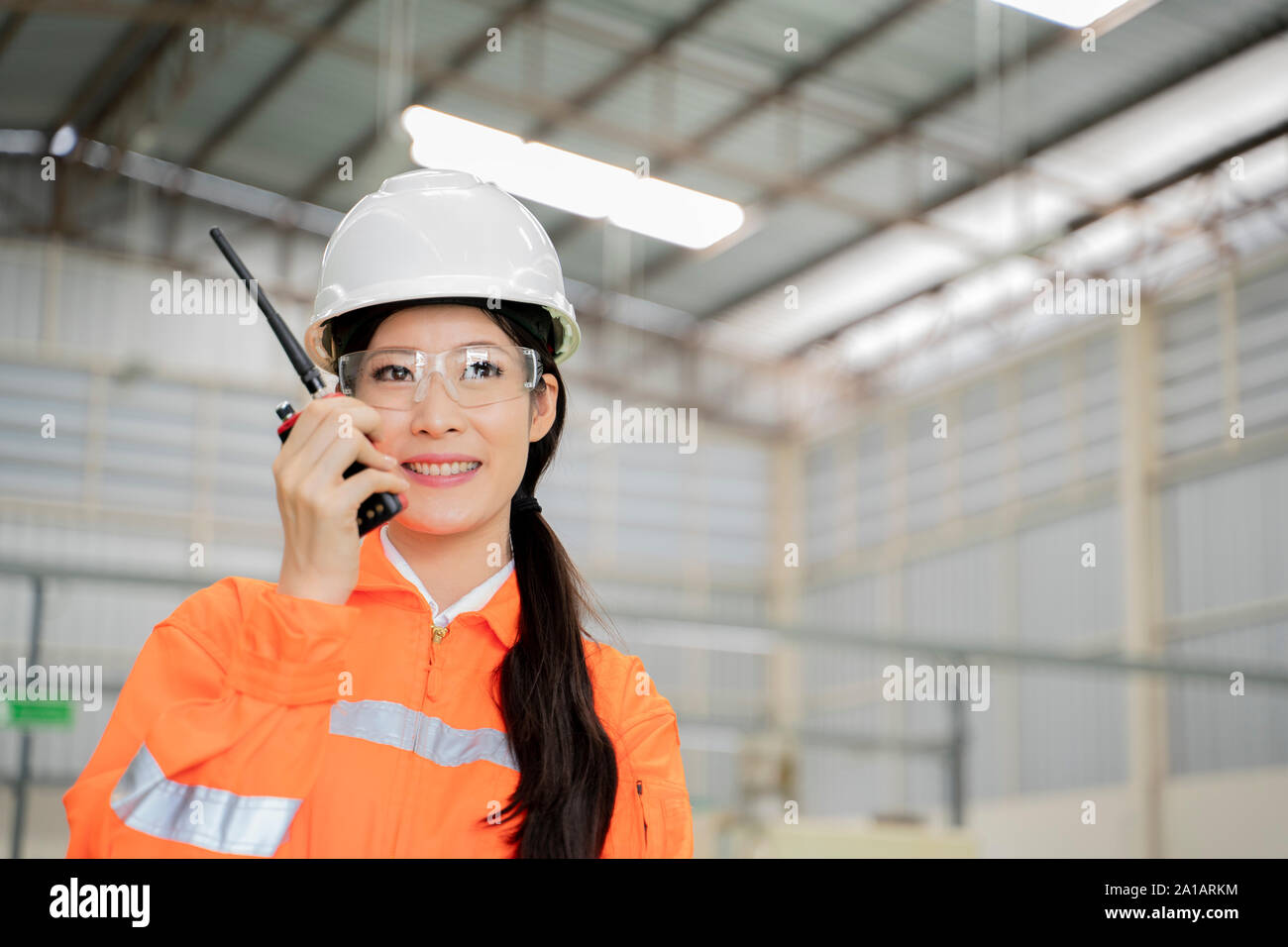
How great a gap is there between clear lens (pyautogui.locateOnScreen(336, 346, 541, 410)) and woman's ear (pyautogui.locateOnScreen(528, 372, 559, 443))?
0.17 meters

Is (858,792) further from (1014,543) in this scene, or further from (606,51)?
(606,51)

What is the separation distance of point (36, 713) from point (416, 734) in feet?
9.44

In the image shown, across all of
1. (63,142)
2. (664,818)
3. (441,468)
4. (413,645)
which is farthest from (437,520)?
(63,142)

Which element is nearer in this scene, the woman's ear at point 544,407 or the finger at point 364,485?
the finger at point 364,485

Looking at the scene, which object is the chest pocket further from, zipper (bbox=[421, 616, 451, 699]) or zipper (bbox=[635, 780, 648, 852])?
zipper (bbox=[421, 616, 451, 699])

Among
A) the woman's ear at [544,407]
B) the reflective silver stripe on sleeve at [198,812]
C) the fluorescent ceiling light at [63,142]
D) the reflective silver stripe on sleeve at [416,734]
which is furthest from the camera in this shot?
the fluorescent ceiling light at [63,142]

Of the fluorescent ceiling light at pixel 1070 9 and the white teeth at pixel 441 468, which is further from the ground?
the fluorescent ceiling light at pixel 1070 9

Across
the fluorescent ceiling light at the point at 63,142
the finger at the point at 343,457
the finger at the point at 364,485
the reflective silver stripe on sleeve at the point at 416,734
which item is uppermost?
the fluorescent ceiling light at the point at 63,142

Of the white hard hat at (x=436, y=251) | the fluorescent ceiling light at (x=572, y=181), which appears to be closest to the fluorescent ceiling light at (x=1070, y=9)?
the fluorescent ceiling light at (x=572, y=181)

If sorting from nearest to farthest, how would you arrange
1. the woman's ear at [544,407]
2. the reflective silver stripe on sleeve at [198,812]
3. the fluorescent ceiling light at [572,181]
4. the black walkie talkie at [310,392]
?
1. the reflective silver stripe on sleeve at [198,812]
2. the black walkie talkie at [310,392]
3. the woman's ear at [544,407]
4. the fluorescent ceiling light at [572,181]

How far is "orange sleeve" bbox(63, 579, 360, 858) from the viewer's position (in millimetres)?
1600

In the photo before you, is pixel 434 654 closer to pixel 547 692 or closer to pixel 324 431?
pixel 547 692

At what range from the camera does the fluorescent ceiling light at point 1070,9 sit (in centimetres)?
1182

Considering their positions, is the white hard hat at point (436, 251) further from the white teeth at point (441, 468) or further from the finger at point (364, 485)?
the finger at point (364, 485)
